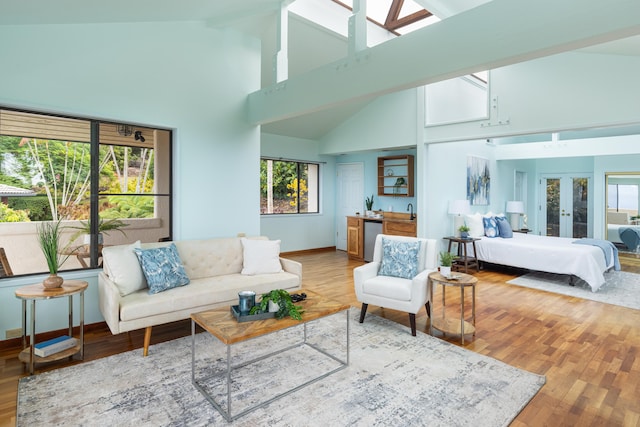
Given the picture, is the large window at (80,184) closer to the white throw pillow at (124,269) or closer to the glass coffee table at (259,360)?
the white throw pillow at (124,269)

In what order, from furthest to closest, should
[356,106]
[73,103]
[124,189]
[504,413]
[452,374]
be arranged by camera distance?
[356,106], [124,189], [73,103], [452,374], [504,413]

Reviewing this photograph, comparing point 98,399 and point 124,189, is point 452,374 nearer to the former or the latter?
point 98,399

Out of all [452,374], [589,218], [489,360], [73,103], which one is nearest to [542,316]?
[489,360]

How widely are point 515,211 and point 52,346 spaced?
883cm

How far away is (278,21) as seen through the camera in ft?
13.5

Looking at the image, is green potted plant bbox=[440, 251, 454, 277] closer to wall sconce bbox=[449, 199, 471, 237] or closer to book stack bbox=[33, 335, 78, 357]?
wall sconce bbox=[449, 199, 471, 237]

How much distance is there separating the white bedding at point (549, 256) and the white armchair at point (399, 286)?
2890 millimetres

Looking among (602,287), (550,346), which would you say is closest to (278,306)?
A: (550,346)

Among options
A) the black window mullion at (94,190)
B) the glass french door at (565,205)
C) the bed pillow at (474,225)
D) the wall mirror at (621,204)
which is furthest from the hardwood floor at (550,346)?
the glass french door at (565,205)

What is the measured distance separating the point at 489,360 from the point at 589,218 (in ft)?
27.0

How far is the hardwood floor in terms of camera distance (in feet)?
7.27

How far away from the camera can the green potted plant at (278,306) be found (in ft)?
8.09

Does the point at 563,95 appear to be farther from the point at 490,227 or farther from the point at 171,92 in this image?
the point at 171,92

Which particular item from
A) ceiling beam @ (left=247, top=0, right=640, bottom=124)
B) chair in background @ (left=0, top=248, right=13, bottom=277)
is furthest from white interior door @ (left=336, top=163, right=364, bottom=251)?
chair in background @ (left=0, top=248, right=13, bottom=277)
